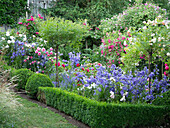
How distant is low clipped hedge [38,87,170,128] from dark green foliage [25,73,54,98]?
2.40 ft

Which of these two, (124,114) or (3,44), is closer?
(124,114)

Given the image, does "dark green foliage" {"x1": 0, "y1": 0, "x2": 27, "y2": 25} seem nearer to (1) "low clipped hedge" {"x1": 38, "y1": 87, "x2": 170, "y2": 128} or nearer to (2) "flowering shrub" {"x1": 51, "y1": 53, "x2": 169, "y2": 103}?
(1) "low clipped hedge" {"x1": 38, "y1": 87, "x2": 170, "y2": 128}

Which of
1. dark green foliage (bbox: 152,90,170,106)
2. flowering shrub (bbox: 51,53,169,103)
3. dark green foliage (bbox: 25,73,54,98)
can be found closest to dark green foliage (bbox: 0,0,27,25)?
dark green foliage (bbox: 25,73,54,98)

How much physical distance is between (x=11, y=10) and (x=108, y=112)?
21.3 ft

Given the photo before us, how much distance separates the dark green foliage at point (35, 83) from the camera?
5.38 metres

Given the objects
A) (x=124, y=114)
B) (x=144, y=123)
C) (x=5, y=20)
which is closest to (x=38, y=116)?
(x=124, y=114)

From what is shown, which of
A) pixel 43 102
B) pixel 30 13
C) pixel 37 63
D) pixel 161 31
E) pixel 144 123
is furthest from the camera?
pixel 30 13

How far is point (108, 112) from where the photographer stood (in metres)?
3.80

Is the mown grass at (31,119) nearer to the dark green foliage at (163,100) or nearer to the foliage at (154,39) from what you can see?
the dark green foliage at (163,100)

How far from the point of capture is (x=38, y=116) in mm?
4289

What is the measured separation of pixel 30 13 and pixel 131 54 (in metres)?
5.43

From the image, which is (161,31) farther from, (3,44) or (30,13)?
(30,13)

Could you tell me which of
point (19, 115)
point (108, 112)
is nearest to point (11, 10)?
point (19, 115)

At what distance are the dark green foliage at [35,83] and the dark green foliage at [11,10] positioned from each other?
392 centimetres
